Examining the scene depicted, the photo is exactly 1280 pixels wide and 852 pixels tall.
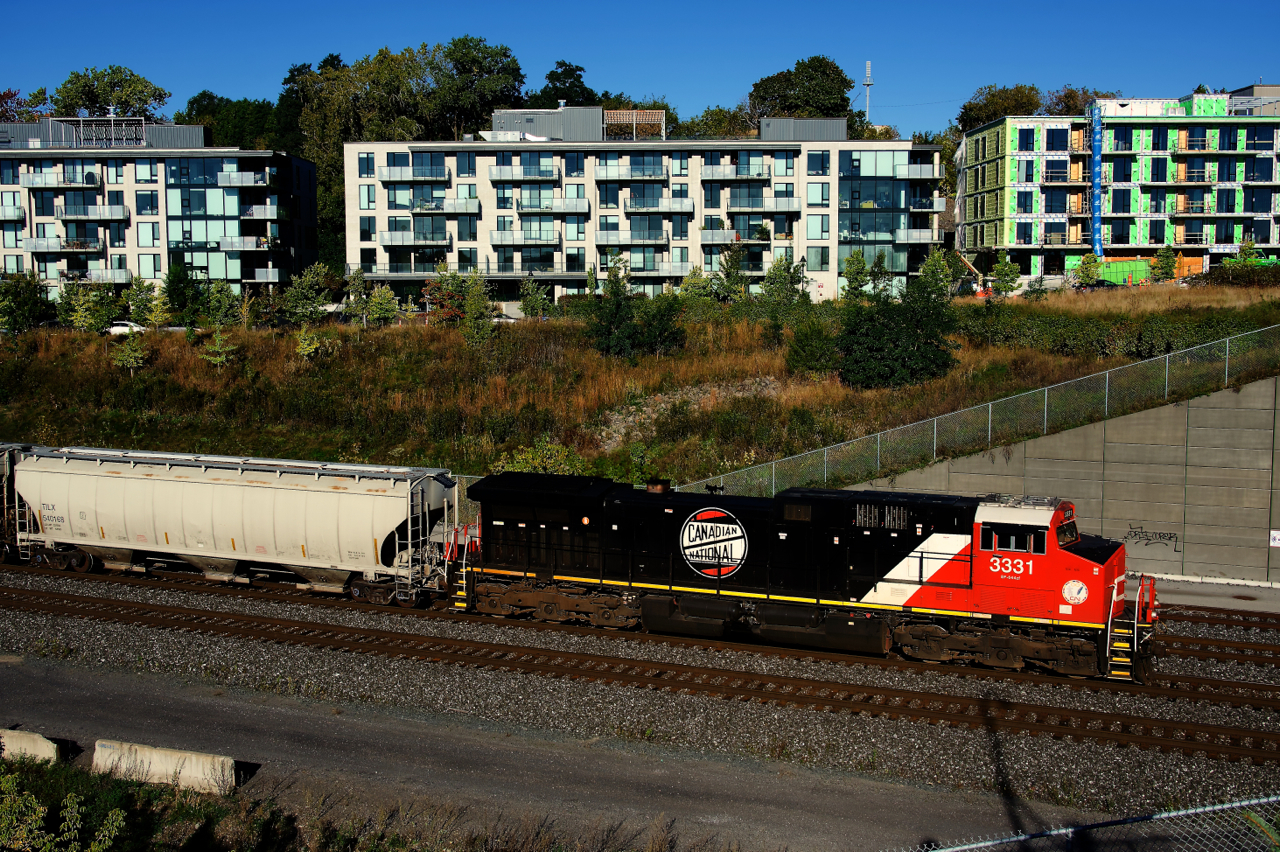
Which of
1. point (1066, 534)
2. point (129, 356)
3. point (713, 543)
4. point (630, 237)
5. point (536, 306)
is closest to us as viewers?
point (1066, 534)

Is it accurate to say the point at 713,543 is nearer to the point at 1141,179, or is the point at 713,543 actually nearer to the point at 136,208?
the point at 1141,179

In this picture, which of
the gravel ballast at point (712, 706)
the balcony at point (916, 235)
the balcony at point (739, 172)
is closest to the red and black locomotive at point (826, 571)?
the gravel ballast at point (712, 706)

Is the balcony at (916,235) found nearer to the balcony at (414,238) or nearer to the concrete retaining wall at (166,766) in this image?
the balcony at (414,238)

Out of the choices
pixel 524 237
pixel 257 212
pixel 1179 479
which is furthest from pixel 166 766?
pixel 257 212

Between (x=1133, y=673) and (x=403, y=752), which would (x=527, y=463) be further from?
(x=1133, y=673)

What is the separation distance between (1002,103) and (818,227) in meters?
35.0

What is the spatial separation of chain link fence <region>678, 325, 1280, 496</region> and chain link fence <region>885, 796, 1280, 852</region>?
533 inches

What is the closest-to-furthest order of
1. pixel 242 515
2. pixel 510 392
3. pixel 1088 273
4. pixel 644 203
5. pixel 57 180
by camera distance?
1. pixel 242 515
2. pixel 510 392
3. pixel 1088 273
4. pixel 644 203
5. pixel 57 180

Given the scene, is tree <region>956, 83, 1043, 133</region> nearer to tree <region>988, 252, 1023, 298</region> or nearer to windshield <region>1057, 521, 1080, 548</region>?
tree <region>988, 252, 1023, 298</region>

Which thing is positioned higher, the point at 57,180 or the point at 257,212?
the point at 57,180

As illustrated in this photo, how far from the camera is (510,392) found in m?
40.3

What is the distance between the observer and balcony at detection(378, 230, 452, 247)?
6538cm

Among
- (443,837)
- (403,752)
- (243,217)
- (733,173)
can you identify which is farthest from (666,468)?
(243,217)

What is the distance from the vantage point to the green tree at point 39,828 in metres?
10.8
